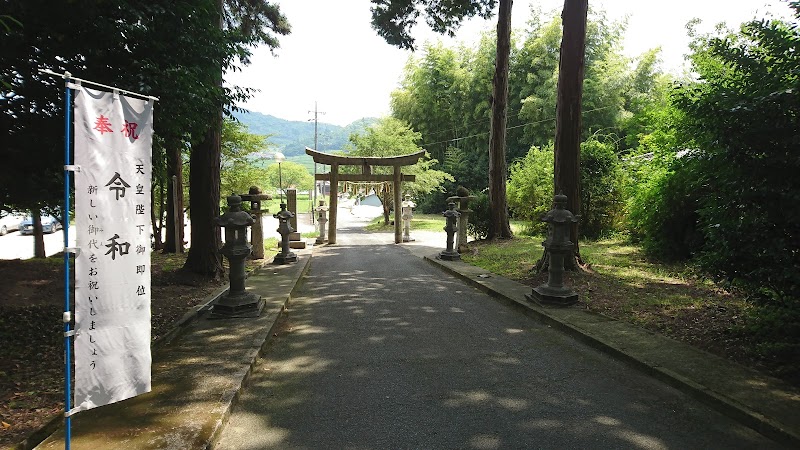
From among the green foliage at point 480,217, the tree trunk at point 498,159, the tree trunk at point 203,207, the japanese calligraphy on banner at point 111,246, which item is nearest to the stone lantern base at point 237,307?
the tree trunk at point 203,207

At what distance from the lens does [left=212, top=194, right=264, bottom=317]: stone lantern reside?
6.08m

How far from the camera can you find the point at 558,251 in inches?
254

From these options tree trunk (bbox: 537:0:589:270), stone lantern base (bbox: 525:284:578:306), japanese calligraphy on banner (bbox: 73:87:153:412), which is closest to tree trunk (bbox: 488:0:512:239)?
tree trunk (bbox: 537:0:589:270)

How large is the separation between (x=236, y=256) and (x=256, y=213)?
659 centimetres

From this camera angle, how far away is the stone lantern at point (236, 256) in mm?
6082

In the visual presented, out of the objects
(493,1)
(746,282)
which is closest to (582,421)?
(746,282)

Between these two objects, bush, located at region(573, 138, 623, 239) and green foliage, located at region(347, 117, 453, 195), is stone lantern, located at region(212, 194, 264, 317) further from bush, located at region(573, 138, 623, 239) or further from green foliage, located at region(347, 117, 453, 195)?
green foliage, located at region(347, 117, 453, 195)

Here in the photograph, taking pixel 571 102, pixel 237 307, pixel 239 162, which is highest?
pixel 571 102

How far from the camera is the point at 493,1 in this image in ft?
49.1

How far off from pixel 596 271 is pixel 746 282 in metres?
5.02

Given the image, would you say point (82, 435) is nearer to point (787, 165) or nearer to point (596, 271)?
point (787, 165)

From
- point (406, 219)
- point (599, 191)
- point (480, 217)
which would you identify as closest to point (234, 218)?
point (480, 217)

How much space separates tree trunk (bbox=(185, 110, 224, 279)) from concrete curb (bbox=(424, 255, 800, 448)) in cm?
589

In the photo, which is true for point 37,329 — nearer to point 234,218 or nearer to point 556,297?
point 234,218
